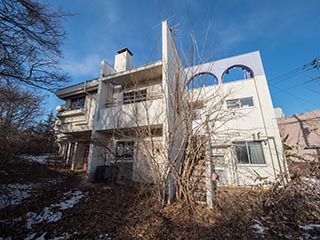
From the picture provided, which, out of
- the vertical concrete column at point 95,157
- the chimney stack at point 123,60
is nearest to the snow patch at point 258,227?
the vertical concrete column at point 95,157

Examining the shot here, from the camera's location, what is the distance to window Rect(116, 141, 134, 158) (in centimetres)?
883

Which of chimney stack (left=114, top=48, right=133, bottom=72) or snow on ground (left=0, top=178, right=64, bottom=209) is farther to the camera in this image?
chimney stack (left=114, top=48, right=133, bottom=72)

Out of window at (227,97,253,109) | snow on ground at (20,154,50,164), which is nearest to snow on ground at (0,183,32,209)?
snow on ground at (20,154,50,164)

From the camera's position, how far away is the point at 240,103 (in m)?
9.89

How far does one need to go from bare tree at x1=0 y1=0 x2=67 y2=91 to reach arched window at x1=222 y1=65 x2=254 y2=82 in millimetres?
10629

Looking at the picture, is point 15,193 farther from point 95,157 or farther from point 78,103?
point 78,103

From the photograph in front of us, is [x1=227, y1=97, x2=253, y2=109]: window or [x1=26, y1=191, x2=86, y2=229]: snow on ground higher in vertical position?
[x1=227, y1=97, x2=253, y2=109]: window

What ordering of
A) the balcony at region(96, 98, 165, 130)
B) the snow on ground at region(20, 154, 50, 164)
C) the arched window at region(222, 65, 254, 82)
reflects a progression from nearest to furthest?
the balcony at region(96, 98, 165, 130)
the snow on ground at region(20, 154, 50, 164)
the arched window at region(222, 65, 254, 82)

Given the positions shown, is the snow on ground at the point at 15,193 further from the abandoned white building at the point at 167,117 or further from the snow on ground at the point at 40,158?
the snow on ground at the point at 40,158

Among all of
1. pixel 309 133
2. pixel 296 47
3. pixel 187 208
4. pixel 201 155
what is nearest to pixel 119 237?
pixel 187 208

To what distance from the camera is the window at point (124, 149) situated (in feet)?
29.0

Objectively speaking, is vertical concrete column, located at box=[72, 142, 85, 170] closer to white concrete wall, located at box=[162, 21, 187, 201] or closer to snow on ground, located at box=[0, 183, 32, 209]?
snow on ground, located at box=[0, 183, 32, 209]

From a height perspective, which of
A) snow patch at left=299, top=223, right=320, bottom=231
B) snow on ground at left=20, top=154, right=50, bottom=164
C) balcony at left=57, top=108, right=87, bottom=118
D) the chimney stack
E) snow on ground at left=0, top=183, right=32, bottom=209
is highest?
the chimney stack

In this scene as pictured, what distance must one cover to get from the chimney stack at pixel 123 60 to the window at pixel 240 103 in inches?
328
